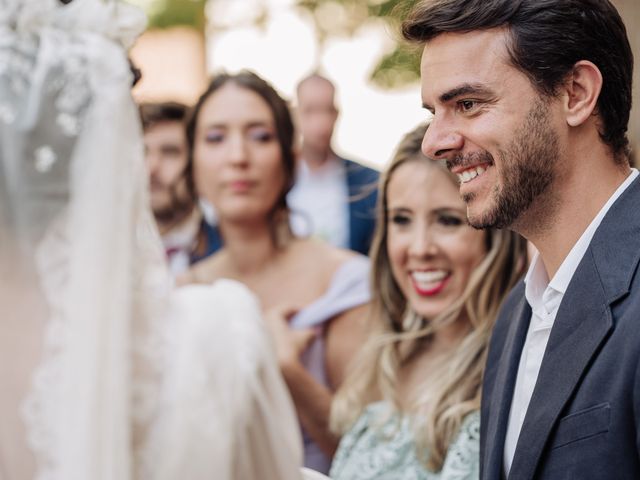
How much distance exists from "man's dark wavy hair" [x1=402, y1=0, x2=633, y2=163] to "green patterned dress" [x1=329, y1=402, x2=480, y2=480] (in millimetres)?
1029

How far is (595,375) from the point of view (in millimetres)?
1835

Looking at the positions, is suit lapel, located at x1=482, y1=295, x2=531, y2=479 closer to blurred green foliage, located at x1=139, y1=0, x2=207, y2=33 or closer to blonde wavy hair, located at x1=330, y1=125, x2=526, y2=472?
blonde wavy hair, located at x1=330, y1=125, x2=526, y2=472

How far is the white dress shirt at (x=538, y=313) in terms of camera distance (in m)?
2.09

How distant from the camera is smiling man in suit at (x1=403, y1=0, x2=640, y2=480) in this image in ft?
6.29

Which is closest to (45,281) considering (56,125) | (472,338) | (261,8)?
(56,125)

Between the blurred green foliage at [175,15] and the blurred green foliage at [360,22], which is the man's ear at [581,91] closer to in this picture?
the blurred green foliage at [360,22]

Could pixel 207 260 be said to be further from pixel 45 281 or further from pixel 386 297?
pixel 45 281

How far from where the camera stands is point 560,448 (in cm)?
189

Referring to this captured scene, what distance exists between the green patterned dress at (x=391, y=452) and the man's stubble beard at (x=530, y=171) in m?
0.91

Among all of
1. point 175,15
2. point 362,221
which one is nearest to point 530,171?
point 362,221

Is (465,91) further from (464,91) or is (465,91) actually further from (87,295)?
(87,295)

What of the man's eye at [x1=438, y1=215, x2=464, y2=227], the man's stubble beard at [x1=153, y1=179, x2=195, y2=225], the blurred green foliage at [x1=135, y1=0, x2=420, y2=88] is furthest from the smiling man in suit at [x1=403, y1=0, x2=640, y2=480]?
the blurred green foliage at [x1=135, y1=0, x2=420, y2=88]

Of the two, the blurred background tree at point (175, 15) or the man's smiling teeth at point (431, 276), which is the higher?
the blurred background tree at point (175, 15)

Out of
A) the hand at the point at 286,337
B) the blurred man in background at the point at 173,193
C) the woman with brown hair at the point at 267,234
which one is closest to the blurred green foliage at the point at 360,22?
the blurred man in background at the point at 173,193
